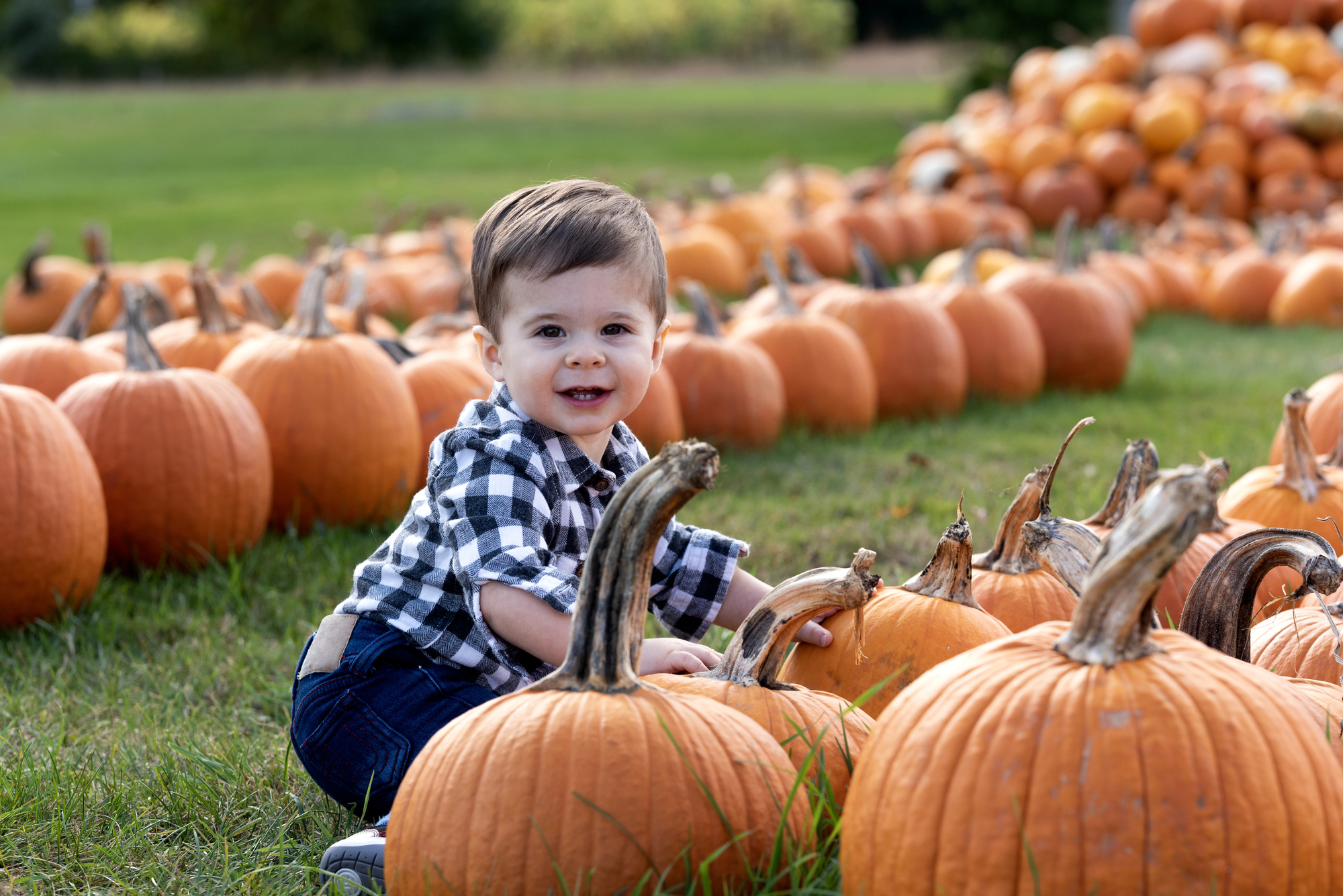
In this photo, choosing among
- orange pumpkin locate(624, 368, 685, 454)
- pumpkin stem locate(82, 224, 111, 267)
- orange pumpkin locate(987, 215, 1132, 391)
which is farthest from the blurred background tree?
orange pumpkin locate(624, 368, 685, 454)

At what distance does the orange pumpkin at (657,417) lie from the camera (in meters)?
4.91

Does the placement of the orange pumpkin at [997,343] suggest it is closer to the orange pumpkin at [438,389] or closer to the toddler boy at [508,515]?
the orange pumpkin at [438,389]

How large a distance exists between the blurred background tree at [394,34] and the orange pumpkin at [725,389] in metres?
45.5

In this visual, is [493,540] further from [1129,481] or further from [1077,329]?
[1077,329]

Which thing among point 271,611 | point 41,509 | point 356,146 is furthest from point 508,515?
point 356,146

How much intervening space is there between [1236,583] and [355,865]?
4.62 feet

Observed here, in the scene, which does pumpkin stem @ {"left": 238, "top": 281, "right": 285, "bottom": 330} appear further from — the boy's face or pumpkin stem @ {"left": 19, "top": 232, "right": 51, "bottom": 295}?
the boy's face

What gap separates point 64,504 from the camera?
3.42 meters

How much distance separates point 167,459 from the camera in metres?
3.85

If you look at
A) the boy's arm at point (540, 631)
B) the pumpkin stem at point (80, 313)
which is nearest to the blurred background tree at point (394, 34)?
the pumpkin stem at point (80, 313)

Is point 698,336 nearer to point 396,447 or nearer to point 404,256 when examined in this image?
point 396,447

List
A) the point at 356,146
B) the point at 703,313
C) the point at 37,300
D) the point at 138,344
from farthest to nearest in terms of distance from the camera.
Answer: the point at 356,146, the point at 37,300, the point at 703,313, the point at 138,344

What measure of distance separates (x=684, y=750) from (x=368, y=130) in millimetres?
27758

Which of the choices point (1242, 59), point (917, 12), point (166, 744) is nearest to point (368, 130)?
point (1242, 59)
